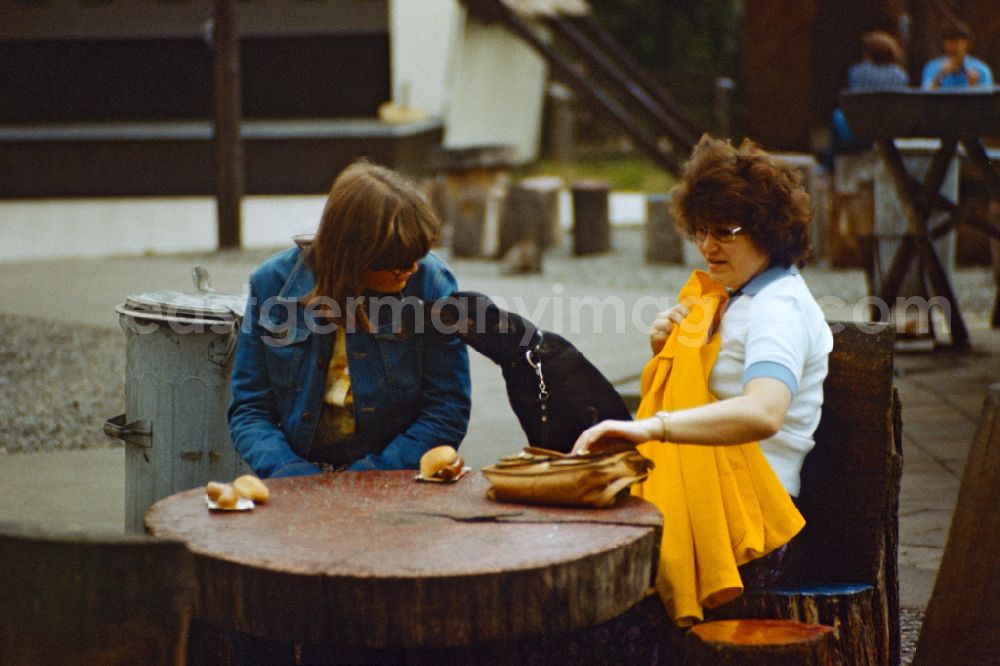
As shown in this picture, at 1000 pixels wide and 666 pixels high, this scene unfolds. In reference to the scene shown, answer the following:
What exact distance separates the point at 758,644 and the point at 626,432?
19.0 inches

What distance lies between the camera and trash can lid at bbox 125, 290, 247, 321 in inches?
139

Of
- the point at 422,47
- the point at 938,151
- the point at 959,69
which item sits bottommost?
the point at 938,151

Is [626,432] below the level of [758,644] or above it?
above

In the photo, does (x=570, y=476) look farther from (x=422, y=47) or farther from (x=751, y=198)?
(x=422, y=47)

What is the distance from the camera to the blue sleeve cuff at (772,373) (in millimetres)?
2658

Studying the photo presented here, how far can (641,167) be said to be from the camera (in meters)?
20.8

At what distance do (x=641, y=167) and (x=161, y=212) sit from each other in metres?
7.78

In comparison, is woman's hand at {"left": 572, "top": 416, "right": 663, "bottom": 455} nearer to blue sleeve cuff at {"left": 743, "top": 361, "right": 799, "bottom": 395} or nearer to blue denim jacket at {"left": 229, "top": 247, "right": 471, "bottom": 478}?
blue sleeve cuff at {"left": 743, "top": 361, "right": 799, "bottom": 395}

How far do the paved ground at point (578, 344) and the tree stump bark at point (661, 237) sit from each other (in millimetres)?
280

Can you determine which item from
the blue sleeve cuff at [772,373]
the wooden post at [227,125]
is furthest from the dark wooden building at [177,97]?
the blue sleeve cuff at [772,373]

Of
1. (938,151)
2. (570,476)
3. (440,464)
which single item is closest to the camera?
(570,476)

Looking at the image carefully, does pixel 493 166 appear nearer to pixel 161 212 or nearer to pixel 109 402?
pixel 161 212

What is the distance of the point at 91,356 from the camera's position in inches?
308

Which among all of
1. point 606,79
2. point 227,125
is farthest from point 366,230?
point 606,79
